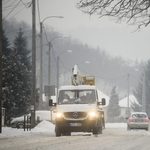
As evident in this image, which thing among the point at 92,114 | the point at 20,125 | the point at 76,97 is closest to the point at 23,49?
the point at 20,125

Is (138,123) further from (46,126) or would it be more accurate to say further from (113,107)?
(113,107)

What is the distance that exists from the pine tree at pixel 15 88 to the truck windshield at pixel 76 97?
27846mm

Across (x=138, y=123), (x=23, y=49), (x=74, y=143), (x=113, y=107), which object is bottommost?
(x=74, y=143)

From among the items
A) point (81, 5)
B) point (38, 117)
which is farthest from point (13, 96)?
point (81, 5)

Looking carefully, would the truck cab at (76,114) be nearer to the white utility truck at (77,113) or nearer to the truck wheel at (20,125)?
the white utility truck at (77,113)

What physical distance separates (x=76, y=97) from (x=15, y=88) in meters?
29.5

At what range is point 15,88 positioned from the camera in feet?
161

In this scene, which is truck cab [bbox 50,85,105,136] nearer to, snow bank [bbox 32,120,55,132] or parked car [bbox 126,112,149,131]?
snow bank [bbox 32,120,55,132]

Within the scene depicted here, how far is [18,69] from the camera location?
50156 mm

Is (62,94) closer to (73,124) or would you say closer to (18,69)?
(73,124)

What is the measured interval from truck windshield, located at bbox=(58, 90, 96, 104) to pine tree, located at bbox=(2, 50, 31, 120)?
2785cm

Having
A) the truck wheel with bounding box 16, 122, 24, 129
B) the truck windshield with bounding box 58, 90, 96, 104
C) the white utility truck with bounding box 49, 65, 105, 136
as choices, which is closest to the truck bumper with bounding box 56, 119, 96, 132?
the white utility truck with bounding box 49, 65, 105, 136

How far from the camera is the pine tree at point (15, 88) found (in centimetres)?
4809

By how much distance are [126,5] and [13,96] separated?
35238 millimetres
